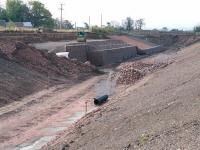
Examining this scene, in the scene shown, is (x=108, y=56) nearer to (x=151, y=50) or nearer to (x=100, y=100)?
(x=151, y=50)

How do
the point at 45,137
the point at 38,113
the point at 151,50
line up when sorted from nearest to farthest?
the point at 45,137 → the point at 38,113 → the point at 151,50

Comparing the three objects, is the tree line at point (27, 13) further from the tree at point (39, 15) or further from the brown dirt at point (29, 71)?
the brown dirt at point (29, 71)

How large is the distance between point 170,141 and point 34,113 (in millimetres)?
21422

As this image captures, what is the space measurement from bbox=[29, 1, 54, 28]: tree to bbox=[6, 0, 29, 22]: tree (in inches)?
82.6

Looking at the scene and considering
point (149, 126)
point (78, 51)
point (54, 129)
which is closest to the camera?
point (149, 126)

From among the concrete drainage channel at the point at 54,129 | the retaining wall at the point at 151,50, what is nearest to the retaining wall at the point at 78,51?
the concrete drainage channel at the point at 54,129

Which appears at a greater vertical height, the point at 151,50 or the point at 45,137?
the point at 45,137

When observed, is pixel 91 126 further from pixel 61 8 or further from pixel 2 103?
pixel 61 8

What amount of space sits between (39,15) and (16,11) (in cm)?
755

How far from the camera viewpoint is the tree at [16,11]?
14612 centimetres

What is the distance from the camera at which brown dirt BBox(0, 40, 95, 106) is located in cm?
4546

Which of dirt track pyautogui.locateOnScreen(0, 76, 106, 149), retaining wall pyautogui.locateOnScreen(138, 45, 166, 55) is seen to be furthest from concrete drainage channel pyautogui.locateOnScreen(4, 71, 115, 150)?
retaining wall pyautogui.locateOnScreen(138, 45, 166, 55)

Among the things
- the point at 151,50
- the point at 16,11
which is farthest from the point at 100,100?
the point at 16,11

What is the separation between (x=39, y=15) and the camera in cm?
15125
